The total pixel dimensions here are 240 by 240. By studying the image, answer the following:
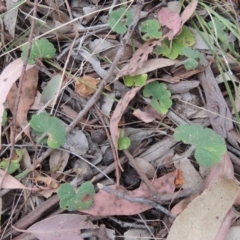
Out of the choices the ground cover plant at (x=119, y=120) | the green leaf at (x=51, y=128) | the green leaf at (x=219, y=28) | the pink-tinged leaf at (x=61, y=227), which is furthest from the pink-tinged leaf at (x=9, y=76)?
the green leaf at (x=219, y=28)

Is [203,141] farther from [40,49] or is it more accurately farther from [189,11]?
[40,49]

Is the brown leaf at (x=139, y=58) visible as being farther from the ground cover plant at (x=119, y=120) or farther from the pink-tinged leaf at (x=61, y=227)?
the pink-tinged leaf at (x=61, y=227)

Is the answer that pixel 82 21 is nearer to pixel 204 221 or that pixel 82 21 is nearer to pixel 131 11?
pixel 131 11

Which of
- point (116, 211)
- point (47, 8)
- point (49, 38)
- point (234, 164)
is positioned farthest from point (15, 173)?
point (234, 164)

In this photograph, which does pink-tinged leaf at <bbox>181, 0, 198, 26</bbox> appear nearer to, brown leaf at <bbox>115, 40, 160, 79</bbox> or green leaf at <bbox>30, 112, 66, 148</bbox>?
brown leaf at <bbox>115, 40, 160, 79</bbox>

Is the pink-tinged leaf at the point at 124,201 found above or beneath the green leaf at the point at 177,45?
beneath

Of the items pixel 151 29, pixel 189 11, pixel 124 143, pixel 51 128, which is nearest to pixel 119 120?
pixel 124 143

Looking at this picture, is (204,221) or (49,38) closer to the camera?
(204,221)
